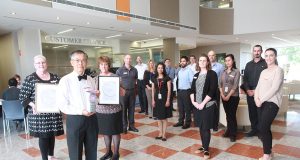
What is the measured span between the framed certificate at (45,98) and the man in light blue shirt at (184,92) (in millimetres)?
2701

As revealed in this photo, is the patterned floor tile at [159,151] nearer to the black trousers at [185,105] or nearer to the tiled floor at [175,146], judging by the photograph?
the tiled floor at [175,146]

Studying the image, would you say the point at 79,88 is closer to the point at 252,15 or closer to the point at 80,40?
the point at 80,40

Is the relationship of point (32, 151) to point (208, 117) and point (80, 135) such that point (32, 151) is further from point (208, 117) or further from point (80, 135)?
point (208, 117)

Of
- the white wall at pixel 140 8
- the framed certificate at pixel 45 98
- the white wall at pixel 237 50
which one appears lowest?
the framed certificate at pixel 45 98

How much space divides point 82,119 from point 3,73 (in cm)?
911

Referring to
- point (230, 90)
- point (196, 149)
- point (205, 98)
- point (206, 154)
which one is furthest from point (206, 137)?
point (230, 90)

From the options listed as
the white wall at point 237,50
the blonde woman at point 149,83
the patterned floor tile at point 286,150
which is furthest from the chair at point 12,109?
the white wall at point 237,50

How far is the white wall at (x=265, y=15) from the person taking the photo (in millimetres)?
9836

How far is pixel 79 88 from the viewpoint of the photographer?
6.48ft

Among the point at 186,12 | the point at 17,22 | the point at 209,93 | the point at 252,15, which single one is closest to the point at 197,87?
the point at 209,93

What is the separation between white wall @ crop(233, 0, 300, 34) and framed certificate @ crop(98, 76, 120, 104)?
33.5 ft

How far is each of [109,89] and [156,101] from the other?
54.5 inches

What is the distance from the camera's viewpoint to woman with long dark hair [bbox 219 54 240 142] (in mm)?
3762

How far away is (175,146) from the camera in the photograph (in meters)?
3.60
